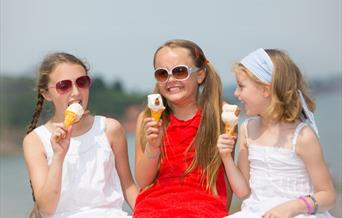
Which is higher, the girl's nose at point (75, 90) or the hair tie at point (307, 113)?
the girl's nose at point (75, 90)

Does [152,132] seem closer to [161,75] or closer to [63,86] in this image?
[161,75]

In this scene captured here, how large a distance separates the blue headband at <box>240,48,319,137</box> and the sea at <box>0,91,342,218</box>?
192 centimetres

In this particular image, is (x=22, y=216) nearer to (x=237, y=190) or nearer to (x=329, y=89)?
(x=237, y=190)

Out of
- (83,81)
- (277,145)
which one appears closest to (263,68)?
(277,145)

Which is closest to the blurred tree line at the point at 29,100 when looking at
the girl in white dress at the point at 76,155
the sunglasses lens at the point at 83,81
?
the girl in white dress at the point at 76,155

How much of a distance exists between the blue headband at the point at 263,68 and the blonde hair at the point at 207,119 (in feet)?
1.37

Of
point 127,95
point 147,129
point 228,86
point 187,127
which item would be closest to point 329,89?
point 228,86

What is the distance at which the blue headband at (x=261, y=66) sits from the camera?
3.06m

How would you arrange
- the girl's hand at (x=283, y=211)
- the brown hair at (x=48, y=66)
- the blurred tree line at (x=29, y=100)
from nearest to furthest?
the girl's hand at (x=283, y=211)
the brown hair at (x=48, y=66)
the blurred tree line at (x=29, y=100)

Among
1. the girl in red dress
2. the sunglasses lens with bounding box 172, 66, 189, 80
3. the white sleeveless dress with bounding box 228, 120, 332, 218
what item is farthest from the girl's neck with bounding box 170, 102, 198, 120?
the white sleeveless dress with bounding box 228, 120, 332, 218

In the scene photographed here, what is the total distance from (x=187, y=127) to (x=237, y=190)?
54 centimetres

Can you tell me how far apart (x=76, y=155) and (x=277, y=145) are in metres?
1.25

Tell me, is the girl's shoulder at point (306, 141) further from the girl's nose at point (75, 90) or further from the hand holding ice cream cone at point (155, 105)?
the girl's nose at point (75, 90)

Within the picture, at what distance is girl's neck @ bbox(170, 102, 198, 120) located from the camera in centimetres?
350
